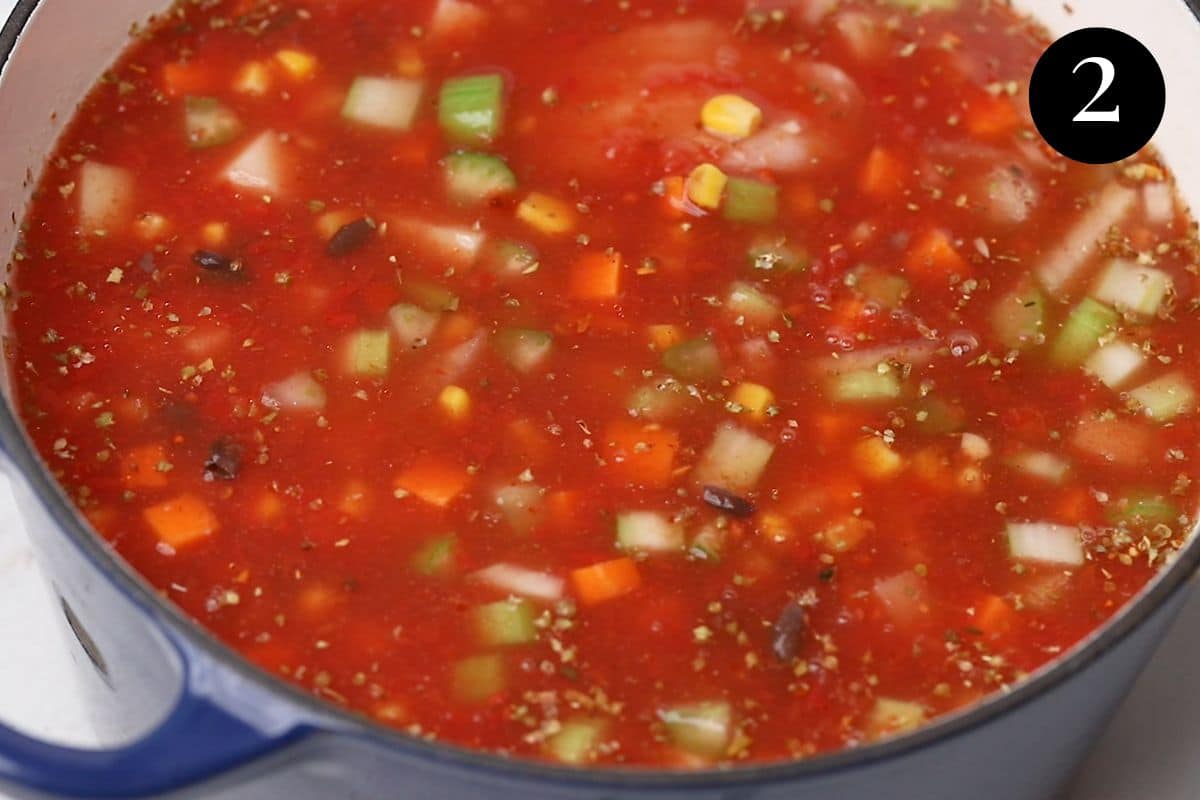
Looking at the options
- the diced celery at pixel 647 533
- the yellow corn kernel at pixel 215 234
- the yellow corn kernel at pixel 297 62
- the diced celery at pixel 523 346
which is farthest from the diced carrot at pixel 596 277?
the yellow corn kernel at pixel 297 62

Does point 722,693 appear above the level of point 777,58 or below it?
below

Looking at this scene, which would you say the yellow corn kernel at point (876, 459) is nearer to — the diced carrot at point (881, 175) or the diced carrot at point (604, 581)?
the diced carrot at point (604, 581)

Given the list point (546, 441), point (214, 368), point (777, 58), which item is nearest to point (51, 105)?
point (214, 368)

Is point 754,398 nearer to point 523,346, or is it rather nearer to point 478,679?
point 523,346

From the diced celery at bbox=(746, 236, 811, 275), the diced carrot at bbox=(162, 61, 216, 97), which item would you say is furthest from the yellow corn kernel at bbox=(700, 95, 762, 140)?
the diced carrot at bbox=(162, 61, 216, 97)

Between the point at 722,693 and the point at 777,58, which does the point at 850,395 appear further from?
the point at 777,58

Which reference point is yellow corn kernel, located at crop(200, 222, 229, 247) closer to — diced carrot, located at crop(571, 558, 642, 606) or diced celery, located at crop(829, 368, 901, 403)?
diced carrot, located at crop(571, 558, 642, 606)
